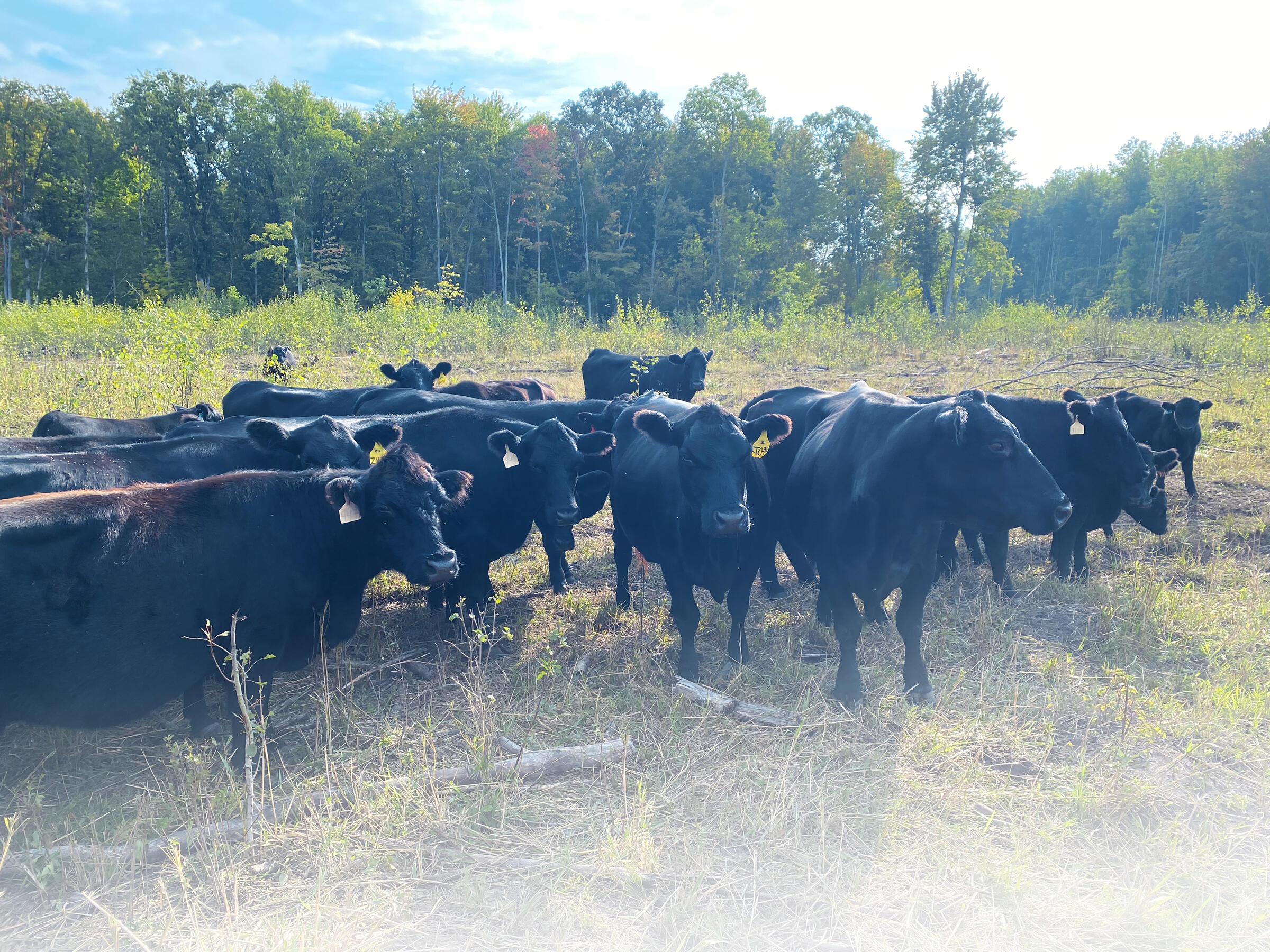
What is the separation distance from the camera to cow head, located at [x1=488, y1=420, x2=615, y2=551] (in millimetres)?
6312

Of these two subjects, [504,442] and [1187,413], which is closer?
[504,442]

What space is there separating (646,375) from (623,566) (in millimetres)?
9077

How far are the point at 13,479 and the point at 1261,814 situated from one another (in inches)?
320

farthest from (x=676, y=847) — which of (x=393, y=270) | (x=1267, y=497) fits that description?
(x=393, y=270)

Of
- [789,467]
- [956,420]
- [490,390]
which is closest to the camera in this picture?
[956,420]

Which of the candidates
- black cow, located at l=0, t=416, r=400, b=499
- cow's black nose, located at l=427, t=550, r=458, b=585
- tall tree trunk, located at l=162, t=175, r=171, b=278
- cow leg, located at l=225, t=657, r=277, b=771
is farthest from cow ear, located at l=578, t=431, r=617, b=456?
tall tree trunk, located at l=162, t=175, r=171, b=278

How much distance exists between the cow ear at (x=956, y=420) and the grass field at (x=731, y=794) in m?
1.80

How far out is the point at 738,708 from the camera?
4.93m

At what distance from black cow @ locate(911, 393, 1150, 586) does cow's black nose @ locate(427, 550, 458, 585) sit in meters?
4.83

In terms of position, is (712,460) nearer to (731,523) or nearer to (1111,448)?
(731,523)

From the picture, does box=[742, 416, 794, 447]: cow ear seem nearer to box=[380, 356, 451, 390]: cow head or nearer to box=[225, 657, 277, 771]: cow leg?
box=[225, 657, 277, 771]: cow leg

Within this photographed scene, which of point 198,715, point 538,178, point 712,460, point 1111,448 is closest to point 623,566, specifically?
point 712,460

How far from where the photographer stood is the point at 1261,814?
3.95 m

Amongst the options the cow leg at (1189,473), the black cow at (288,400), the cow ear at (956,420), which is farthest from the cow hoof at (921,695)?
the black cow at (288,400)
